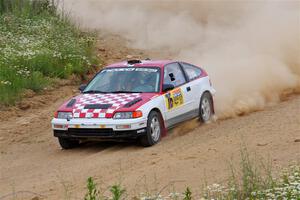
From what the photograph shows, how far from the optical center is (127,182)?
9.12 m

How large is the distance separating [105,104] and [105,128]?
0.51m

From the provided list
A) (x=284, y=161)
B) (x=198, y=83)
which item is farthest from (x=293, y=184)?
(x=198, y=83)

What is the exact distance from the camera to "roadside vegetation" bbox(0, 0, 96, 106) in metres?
16.3

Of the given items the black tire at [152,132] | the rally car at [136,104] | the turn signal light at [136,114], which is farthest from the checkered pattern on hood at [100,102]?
the black tire at [152,132]

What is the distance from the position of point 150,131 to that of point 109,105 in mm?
813

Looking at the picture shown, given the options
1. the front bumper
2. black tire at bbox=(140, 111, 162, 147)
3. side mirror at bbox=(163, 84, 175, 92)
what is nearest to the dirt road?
black tire at bbox=(140, 111, 162, 147)

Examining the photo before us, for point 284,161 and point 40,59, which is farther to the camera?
point 40,59

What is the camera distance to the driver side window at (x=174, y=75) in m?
12.8

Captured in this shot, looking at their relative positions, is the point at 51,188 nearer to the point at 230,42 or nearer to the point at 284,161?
the point at 284,161

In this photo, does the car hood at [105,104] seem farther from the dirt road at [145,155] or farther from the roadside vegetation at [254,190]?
the roadside vegetation at [254,190]

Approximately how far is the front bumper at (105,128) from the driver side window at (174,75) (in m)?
1.55

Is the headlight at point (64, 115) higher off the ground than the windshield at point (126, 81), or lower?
lower

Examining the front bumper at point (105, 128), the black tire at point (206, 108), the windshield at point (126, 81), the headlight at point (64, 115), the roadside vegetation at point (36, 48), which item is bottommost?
the front bumper at point (105, 128)

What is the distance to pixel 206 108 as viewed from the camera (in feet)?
45.5
